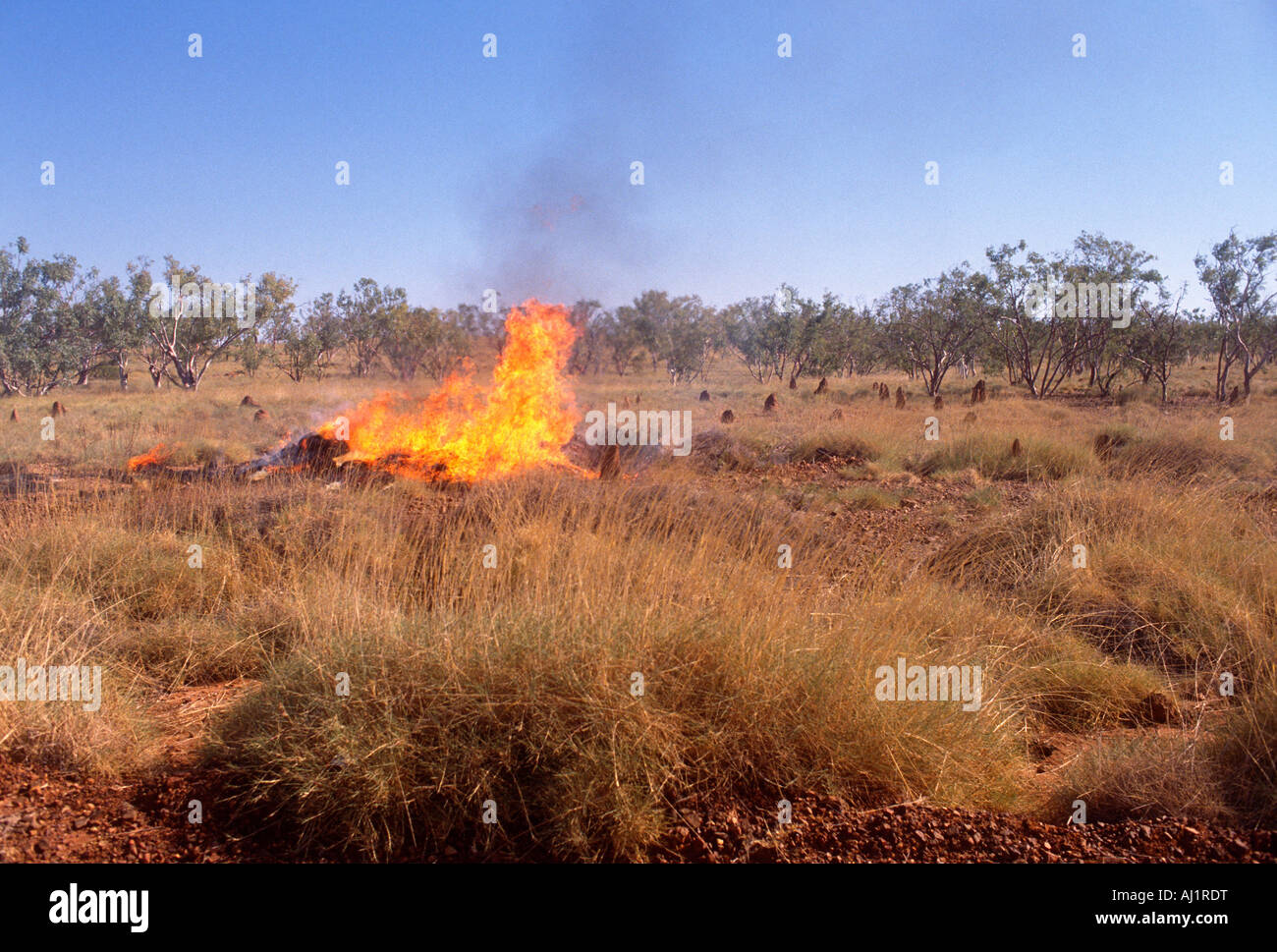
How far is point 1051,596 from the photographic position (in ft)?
18.8

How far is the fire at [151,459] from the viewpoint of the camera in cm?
1176

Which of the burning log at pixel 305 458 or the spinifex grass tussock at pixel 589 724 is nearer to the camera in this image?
the spinifex grass tussock at pixel 589 724

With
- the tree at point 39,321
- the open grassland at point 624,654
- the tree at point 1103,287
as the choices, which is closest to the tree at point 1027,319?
the tree at point 1103,287

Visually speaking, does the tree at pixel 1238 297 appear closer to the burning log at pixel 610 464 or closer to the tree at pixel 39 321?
the burning log at pixel 610 464

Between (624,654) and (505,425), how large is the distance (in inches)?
295

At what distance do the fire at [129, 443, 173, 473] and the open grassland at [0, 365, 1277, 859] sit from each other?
524cm

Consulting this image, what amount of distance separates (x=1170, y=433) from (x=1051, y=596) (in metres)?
8.42

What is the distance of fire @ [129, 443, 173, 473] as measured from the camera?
11.8 meters

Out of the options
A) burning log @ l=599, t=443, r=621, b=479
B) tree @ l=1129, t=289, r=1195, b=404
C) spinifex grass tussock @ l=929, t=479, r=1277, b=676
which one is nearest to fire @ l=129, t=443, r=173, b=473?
burning log @ l=599, t=443, r=621, b=479

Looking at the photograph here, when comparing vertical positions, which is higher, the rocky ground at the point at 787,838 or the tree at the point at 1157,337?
the tree at the point at 1157,337

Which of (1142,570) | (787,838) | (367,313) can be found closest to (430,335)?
(367,313)

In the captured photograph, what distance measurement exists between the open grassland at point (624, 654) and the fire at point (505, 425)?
68.1 inches

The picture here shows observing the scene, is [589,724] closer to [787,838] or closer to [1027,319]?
[787,838]
